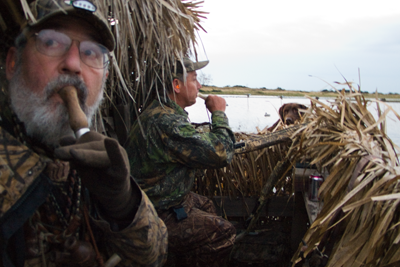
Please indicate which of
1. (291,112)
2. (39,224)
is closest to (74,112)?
(39,224)

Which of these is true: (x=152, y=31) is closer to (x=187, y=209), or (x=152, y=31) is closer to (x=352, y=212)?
(x=187, y=209)

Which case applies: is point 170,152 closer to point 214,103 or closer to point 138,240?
point 214,103

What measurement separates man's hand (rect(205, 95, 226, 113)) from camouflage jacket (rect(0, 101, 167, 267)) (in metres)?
1.47

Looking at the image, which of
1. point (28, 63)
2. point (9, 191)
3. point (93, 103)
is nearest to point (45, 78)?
point (28, 63)

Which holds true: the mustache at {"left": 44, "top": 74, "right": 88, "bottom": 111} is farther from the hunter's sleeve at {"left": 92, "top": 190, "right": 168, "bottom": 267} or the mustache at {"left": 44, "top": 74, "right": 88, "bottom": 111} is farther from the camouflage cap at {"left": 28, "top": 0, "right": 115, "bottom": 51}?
the hunter's sleeve at {"left": 92, "top": 190, "right": 168, "bottom": 267}

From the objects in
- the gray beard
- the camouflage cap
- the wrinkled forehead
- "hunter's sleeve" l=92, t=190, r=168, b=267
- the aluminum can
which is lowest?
the aluminum can

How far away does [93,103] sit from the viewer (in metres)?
1.37

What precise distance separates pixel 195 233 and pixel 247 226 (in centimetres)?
96

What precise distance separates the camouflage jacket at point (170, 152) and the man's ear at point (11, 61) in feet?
3.78

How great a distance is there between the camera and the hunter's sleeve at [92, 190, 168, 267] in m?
1.18

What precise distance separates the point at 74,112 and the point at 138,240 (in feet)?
1.70

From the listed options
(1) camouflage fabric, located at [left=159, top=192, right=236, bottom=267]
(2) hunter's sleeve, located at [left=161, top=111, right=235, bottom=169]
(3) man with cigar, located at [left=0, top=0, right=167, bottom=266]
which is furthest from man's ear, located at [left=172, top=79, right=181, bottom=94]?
(3) man with cigar, located at [left=0, top=0, right=167, bottom=266]

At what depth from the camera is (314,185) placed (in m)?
2.31

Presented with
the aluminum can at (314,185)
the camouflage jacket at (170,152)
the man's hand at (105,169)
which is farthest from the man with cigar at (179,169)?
the man's hand at (105,169)
